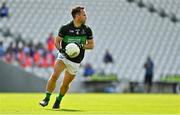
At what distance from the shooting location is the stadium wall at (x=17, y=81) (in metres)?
29.6

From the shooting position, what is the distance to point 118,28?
37.3 meters

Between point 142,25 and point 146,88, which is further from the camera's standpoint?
point 142,25

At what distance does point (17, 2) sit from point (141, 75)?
9.63 metres

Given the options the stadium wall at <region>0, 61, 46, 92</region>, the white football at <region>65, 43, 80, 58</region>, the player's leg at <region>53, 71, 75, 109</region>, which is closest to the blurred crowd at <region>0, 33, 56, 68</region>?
the stadium wall at <region>0, 61, 46, 92</region>

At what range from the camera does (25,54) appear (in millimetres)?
33031

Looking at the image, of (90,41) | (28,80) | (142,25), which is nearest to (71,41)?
(90,41)

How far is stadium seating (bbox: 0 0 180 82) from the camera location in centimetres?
3534

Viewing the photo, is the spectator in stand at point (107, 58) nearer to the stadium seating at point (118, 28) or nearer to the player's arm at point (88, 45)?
the stadium seating at point (118, 28)

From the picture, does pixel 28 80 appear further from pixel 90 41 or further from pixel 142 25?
pixel 90 41

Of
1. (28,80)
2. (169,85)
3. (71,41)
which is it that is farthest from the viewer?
(169,85)

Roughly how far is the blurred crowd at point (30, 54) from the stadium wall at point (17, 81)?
6.80 ft

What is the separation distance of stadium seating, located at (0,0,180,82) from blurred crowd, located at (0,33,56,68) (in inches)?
91.2

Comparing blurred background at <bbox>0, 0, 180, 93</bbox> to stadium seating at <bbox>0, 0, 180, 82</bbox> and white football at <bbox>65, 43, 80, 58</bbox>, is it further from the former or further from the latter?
white football at <bbox>65, 43, 80, 58</bbox>

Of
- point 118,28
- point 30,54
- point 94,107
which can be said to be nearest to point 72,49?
point 94,107
